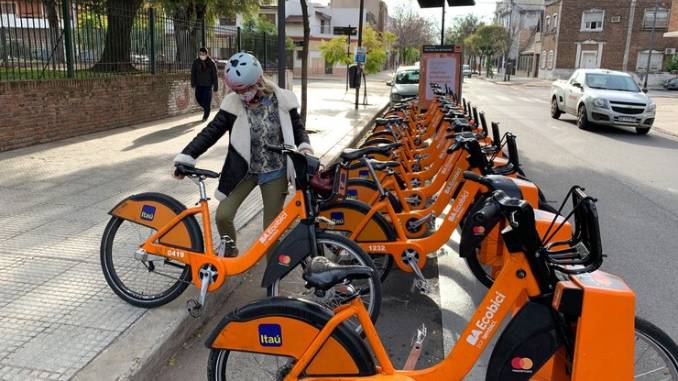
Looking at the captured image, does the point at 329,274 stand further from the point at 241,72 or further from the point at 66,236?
the point at 66,236

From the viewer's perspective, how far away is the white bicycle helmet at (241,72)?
3.67 metres

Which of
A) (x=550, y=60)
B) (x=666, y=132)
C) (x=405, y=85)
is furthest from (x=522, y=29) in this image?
(x=666, y=132)

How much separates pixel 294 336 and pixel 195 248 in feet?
4.93

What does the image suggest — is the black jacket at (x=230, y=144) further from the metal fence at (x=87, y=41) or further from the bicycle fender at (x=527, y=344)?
the metal fence at (x=87, y=41)

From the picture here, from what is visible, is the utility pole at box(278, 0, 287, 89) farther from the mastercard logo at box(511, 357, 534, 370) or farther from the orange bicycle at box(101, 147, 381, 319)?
the mastercard logo at box(511, 357, 534, 370)

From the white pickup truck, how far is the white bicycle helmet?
12450 mm

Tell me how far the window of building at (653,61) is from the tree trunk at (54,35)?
156 feet

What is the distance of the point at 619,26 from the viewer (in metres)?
47.5

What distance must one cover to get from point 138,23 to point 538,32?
53512 mm

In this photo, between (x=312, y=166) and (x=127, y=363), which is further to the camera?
(x=312, y=166)

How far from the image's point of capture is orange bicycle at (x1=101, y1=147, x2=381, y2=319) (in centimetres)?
338

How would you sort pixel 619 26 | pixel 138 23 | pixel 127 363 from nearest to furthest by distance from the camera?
pixel 127 363 < pixel 138 23 < pixel 619 26

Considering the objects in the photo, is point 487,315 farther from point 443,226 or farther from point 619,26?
point 619,26

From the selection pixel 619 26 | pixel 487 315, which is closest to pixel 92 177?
pixel 487 315
